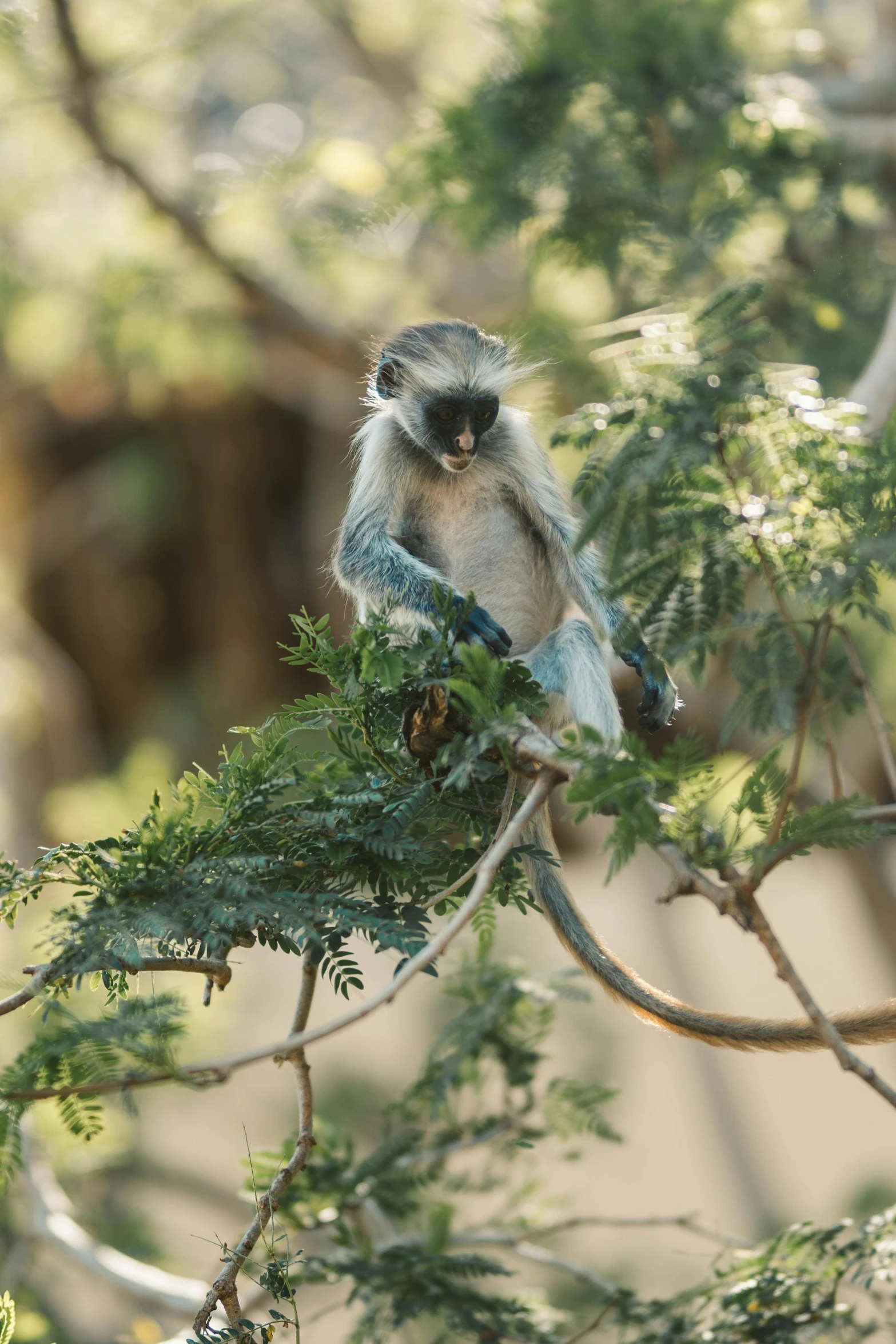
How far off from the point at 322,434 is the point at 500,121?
5.43 m

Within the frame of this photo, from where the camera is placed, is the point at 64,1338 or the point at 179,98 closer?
the point at 64,1338

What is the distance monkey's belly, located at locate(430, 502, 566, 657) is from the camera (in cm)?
295

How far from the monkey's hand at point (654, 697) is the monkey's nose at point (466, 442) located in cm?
62

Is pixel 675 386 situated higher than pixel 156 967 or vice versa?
pixel 675 386

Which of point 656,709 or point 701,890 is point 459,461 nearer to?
point 656,709

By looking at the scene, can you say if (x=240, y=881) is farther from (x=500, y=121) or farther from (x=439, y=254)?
(x=439, y=254)

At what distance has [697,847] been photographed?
1.56m

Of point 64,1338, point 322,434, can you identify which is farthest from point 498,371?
point 322,434

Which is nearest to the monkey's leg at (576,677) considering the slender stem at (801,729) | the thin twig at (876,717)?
the thin twig at (876,717)

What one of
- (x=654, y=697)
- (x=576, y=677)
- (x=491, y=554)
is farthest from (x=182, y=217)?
(x=654, y=697)

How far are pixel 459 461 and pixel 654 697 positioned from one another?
728 mm

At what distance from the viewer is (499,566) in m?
2.97

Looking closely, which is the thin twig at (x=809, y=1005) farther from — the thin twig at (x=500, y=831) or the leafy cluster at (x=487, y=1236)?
the leafy cluster at (x=487, y=1236)

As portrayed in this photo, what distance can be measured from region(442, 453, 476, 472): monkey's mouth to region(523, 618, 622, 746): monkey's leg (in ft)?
1.48
